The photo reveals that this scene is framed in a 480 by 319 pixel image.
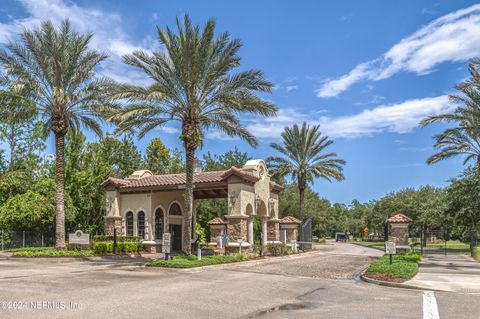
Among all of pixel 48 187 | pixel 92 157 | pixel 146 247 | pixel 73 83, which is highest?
pixel 73 83

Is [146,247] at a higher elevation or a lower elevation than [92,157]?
lower

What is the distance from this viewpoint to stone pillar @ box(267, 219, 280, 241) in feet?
117

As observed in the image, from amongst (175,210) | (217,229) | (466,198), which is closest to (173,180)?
(175,210)

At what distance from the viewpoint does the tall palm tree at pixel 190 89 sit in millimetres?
21719

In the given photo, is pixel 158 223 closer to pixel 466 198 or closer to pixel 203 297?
pixel 466 198

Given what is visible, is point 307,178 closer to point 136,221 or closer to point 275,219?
point 275,219

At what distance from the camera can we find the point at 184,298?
1188 cm

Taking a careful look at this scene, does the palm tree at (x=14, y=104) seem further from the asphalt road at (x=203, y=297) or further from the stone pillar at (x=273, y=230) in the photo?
the stone pillar at (x=273, y=230)

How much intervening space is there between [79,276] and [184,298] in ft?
18.5

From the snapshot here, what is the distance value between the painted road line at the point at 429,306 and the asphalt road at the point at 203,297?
0.11 m

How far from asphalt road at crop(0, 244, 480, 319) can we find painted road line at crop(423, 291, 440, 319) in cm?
11

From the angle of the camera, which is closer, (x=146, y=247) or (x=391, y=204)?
(x=146, y=247)

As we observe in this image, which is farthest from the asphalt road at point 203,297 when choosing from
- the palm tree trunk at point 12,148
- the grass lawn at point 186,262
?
the palm tree trunk at point 12,148

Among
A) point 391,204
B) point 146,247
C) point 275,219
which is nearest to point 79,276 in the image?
point 146,247
